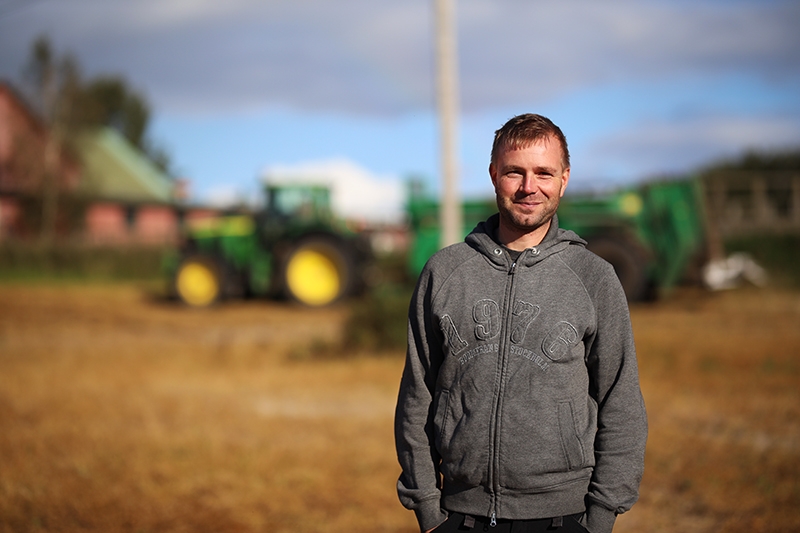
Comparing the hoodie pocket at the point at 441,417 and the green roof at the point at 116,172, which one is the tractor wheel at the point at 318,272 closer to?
the hoodie pocket at the point at 441,417

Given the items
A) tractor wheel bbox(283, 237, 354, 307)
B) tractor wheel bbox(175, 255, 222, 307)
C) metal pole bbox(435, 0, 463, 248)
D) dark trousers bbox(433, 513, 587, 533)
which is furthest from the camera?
tractor wheel bbox(175, 255, 222, 307)

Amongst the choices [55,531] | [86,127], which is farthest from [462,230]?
[86,127]

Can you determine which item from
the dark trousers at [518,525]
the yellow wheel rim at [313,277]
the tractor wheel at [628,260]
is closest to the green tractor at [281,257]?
the yellow wheel rim at [313,277]

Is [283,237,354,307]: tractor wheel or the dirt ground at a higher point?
[283,237,354,307]: tractor wheel

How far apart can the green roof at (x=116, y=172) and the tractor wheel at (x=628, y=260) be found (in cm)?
2595

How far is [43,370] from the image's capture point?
8234mm

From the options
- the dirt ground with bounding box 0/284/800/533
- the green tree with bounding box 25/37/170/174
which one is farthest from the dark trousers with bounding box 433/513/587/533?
the green tree with bounding box 25/37/170/174

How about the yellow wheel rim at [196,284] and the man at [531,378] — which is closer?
the man at [531,378]

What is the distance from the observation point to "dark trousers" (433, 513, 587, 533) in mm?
1852

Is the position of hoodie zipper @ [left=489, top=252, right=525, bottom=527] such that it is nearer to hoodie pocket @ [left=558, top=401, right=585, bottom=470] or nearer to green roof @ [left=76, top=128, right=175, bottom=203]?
hoodie pocket @ [left=558, top=401, right=585, bottom=470]

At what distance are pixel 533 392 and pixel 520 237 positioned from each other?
1.31ft

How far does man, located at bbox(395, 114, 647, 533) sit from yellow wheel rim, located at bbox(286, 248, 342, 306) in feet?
42.3

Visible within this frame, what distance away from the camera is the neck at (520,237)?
195 centimetres

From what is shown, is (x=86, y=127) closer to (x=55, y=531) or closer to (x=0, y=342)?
(x=0, y=342)
